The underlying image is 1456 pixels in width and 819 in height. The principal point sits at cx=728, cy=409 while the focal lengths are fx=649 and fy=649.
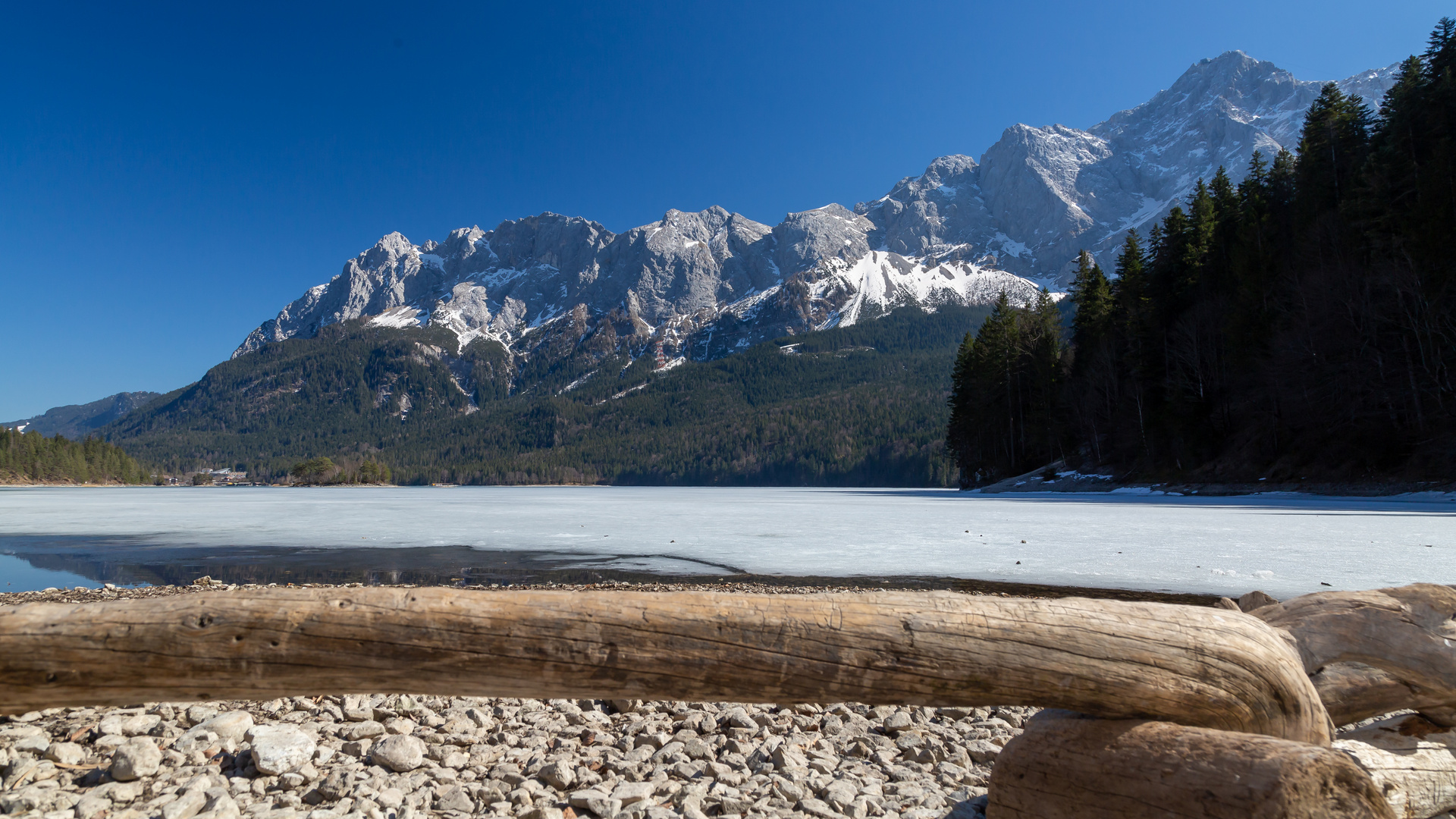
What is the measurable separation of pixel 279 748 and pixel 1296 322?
3539 centimetres

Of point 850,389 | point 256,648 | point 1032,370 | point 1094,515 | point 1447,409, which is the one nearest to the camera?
point 256,648

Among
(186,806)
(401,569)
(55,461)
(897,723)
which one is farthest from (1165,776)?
(55,461)

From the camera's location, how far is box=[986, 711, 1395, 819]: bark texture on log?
1.75 m

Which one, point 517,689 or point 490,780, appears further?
point 490,780

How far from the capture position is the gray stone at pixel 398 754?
123 inches

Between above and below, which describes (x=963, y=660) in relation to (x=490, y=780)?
above

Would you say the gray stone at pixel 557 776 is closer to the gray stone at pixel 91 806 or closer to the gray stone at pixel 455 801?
the gray stone at pixel 455 801

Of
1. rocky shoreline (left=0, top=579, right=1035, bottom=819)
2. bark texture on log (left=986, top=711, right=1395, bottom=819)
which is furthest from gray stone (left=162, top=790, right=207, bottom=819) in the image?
bark texture on log (left=986, top=711, right=1395, bottom=819)

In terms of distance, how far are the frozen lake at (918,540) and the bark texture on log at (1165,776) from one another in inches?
249

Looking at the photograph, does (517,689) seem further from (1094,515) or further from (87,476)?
(87,476)

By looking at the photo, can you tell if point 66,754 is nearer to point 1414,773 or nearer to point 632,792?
point 632,792

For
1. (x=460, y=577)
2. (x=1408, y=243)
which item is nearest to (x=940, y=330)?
(x=1408, y=243)

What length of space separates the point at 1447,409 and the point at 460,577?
30.3 m

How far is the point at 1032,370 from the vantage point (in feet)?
155
